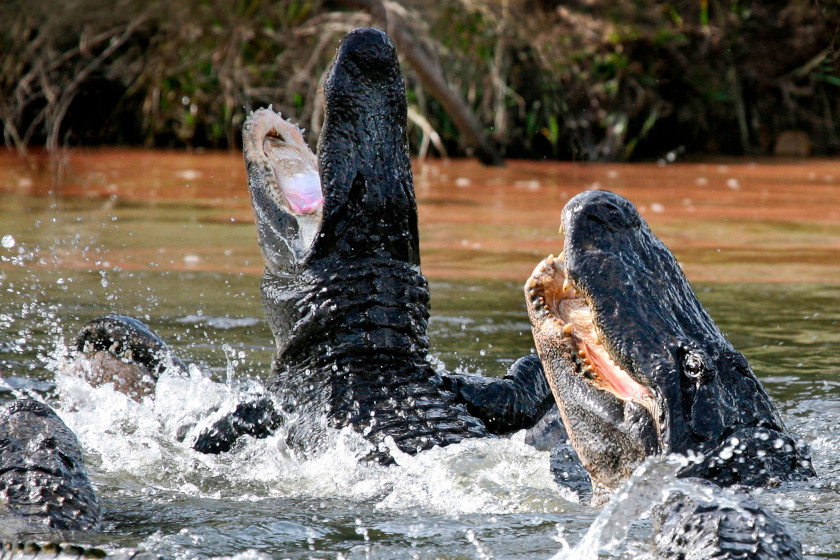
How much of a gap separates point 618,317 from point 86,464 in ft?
6.47

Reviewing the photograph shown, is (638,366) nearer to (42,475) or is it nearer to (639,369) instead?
(639,369)

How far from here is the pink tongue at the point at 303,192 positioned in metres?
4.24

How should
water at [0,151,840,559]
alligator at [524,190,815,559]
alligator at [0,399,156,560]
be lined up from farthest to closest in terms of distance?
water at [0,151,840,559], alligator at [524,190,815,559], alligator at [0,399,156,560]

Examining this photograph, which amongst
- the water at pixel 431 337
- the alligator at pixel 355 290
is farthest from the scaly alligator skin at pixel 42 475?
the alligator at pixel 355 290

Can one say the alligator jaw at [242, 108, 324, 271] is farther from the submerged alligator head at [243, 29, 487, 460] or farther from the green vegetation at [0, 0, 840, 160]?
the green vegetation at [0, 0, 840, 160]

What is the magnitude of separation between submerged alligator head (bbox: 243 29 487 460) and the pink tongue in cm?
6

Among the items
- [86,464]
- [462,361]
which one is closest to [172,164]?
[462,361]

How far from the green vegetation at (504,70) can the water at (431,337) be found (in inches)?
60.8

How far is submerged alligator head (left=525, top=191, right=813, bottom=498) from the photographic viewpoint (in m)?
2.70

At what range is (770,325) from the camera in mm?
5875

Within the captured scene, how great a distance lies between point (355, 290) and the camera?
13.1 ft

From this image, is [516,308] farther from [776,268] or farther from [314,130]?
[314,130]

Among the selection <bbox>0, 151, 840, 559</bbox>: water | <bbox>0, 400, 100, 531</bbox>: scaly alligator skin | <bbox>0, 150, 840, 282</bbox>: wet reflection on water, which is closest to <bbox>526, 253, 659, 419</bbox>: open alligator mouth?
<bbox>0, 151, 840, 559</bbox>: water

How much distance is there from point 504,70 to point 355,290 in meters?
10.1
